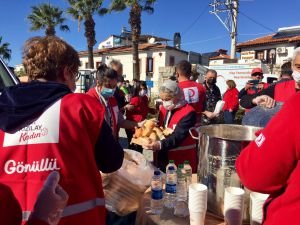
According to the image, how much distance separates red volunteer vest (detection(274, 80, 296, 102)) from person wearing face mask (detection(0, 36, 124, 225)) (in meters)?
1.64

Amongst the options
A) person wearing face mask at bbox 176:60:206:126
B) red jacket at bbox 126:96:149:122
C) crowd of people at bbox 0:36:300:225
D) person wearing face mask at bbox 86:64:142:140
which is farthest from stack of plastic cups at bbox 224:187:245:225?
red jacket at bbox 126:96:149:122

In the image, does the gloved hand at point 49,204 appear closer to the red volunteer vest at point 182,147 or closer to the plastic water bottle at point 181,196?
the plastic water bottle at point 181,196

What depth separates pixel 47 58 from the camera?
1.68 meters

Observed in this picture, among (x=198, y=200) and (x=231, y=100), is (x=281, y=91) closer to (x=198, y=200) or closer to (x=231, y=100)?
(x=198, y=200)

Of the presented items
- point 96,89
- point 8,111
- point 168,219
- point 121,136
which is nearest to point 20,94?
point 8,111

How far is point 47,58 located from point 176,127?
171 cm

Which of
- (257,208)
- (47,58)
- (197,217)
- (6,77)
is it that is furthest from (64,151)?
(6,77)

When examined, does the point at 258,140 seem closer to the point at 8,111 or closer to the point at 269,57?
the point at 8,111

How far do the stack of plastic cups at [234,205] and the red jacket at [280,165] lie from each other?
1.36 feet

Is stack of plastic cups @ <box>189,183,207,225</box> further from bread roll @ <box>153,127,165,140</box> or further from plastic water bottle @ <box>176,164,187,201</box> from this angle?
bread roll @ <box>153,127,165,140</box>

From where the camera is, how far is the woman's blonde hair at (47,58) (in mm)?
1682

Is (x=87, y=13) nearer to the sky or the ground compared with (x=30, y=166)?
nearer to the sky

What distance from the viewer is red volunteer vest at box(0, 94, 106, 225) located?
1.43 m

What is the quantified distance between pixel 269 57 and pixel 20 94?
28.9 meters
